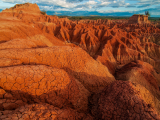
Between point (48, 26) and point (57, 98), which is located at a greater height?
point (48, 26)

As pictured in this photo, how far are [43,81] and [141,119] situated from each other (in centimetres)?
390

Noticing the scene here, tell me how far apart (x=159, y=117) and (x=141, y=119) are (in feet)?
1.85

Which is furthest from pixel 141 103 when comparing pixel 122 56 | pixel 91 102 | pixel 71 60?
pixel 122 56

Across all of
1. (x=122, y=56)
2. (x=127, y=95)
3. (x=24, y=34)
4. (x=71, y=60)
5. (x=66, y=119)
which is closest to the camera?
(x=66, y=119)

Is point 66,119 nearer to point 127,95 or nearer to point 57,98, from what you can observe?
point 57,98

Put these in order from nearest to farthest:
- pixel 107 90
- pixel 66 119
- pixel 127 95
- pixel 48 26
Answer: pixel 66 119
pixel 127 95
pixel 107 90
pixel 48 26

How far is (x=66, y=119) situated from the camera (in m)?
3.71

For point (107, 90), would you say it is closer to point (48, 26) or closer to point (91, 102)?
point (91, 102)

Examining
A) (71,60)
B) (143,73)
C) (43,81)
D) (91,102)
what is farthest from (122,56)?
(43,81)

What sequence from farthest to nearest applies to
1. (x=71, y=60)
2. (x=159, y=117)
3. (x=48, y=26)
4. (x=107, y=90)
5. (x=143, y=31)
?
1. (x=143, y=31)
2. (x=48, y=26)
3. (x=71, y=60)
4. (x=107, y=90)
5. (x=159, y=117)

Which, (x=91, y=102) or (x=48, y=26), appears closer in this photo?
(x=91, y=102)

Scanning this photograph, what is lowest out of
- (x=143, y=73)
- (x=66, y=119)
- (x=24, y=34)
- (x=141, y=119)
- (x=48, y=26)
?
(x=143, y=73)

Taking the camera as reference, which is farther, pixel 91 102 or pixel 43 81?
pixel 91 102

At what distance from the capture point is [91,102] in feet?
17.2
